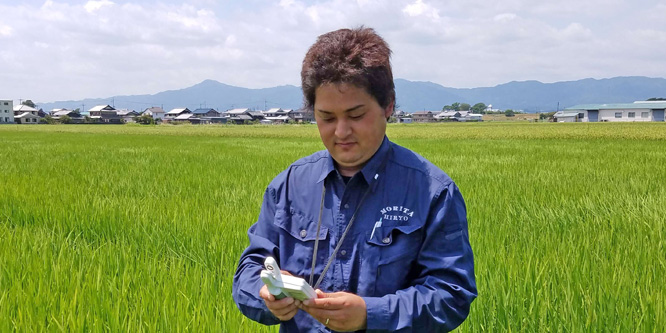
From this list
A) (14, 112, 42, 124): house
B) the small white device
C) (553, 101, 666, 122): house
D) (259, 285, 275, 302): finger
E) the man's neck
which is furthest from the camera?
(14, 112, 42, 124): house

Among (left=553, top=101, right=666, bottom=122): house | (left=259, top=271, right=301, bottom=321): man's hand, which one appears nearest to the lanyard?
(left=259, top=271, right=301, bottom=321): man's hand

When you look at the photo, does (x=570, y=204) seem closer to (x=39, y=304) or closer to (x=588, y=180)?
(x=588, y=180)

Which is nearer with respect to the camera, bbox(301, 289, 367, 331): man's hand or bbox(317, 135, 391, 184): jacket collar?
bbox(301, 289, 367, 331): man's hand

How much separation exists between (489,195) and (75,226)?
339 cm

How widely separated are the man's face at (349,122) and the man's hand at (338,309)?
12.4 inches

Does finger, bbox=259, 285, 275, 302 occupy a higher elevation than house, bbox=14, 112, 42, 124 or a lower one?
lower

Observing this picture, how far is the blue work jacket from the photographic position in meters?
1.01

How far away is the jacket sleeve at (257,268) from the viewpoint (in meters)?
1.09

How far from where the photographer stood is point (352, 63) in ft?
3.47

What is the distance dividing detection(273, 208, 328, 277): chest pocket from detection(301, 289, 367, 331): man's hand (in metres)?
0.17

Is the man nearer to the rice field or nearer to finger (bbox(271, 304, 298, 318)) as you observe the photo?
finger (bbox(271, 304, 298, 318))

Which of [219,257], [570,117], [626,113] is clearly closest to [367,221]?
[219,257]

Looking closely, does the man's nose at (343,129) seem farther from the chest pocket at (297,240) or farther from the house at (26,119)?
the house at (26,119)

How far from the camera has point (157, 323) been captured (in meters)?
1.65
